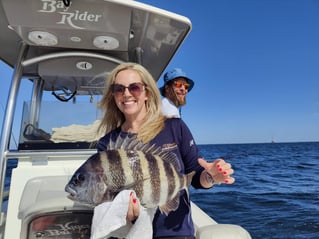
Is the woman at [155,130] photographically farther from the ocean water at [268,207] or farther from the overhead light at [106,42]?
the ocean water at [268,207]

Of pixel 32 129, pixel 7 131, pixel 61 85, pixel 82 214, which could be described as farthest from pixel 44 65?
pixel 82 214

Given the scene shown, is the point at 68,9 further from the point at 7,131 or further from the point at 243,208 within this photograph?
the point at 243,208

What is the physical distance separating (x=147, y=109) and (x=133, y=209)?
2.54ft

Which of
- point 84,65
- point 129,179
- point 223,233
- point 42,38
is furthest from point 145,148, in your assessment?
point 84,65

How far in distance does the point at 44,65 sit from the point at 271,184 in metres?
13.0

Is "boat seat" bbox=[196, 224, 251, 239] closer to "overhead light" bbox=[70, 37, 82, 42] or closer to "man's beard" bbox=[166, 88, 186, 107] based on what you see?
"man's beard" bbox=[166, 88, 186, 107]

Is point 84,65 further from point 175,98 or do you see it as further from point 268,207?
point 268,207

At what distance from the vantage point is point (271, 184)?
14.1 metres

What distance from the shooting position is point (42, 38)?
3152 mm

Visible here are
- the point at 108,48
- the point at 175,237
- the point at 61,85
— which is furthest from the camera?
the point at 61,85

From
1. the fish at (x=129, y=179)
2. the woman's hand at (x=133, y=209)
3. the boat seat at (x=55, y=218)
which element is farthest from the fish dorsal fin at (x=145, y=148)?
the boat seat at (x=55, y=218)

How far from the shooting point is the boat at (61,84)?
215cm

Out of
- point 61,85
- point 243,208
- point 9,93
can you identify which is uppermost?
point 61,85

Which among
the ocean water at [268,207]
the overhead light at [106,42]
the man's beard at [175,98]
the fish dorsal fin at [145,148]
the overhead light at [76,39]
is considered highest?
the overhead light at [106,42]
